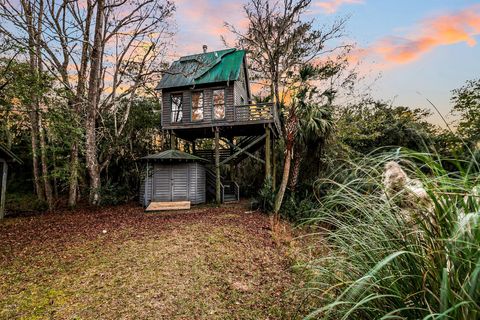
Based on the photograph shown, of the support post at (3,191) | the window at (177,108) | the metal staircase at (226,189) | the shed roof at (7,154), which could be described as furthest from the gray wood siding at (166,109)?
the support post at (3,191)

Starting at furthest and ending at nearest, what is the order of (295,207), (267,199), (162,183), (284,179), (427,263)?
1. (162,183)
2. (267,199)
3. (295,207)
4. (284,179)
5. (427,263)

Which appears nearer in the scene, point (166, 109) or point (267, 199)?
point (267, 199)

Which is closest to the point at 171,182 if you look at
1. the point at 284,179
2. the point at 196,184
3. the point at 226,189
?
the point at 196,184

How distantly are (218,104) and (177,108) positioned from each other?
104 inches

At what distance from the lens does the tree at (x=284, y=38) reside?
568 inches

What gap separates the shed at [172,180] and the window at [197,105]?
7.82 ft

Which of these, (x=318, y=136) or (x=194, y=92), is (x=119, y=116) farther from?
(x=318, y=136)

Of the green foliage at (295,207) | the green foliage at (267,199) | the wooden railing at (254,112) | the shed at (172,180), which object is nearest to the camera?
the green foliage at (295,207)

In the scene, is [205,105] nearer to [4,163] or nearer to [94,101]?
[94,101]

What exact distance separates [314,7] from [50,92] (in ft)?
46.9

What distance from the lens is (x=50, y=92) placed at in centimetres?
886

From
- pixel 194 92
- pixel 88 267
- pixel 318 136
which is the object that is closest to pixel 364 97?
pixel 318 136

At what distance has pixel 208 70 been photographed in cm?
1466

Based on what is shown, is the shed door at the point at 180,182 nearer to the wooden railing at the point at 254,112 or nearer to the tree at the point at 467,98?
the wooden railing at the point at 254,112
